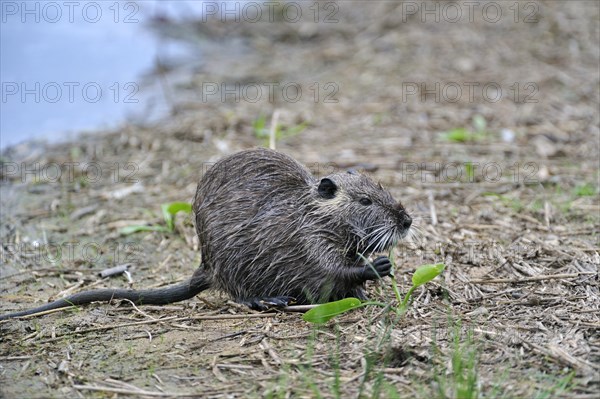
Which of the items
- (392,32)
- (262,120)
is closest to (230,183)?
(262,120)

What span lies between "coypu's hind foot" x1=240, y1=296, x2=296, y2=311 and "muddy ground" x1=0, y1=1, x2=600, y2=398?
0.29 feet

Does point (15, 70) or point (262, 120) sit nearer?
point (262, 120)

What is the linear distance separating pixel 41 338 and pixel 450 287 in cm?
207

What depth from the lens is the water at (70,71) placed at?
7.16m

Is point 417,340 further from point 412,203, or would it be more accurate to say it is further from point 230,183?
point 412,203

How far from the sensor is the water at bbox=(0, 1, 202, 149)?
23.5ft

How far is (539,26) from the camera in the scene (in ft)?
30.2
